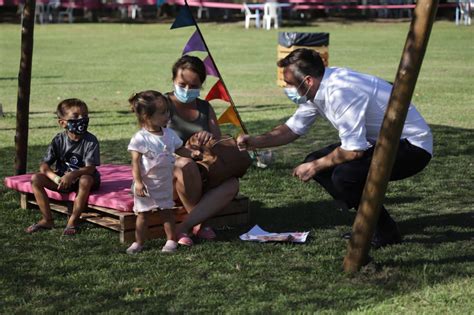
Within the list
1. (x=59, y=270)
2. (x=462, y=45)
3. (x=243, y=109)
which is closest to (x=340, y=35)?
(x=462, y=45)

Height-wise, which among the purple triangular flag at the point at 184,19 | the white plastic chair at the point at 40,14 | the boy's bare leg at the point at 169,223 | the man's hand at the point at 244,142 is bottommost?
the boy's bare leg at the point at 169,223

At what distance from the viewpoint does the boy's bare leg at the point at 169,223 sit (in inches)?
256

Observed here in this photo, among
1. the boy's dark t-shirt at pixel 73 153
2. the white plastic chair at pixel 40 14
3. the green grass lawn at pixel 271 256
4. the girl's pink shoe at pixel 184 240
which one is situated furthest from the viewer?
the white plastic chair at pixel 40 14

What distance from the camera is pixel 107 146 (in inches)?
447

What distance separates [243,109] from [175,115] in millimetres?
8190

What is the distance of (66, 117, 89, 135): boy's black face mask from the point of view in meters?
7.02

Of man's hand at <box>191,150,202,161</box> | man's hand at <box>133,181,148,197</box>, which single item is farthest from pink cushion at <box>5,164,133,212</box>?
man's hand at <box>191,150,202,161</box>

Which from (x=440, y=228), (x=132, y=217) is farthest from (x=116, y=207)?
(x=440, y=228)

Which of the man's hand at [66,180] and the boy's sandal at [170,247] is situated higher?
the man's hand at [66,180]

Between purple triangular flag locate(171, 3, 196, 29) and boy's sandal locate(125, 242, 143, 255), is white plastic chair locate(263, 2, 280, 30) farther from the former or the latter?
boy's sandal locate(125, 242, 143, 255)

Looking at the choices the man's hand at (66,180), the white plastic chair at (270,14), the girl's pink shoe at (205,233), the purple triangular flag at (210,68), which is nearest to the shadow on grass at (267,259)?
the girl's pink shoe at (205,233)

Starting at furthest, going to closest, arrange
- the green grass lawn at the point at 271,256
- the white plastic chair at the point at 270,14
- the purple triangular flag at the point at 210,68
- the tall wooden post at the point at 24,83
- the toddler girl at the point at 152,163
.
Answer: the white plastic chair at the point at 270,14
the purple triangular flag at the point at 210,68
the tall wooden post at the point at 24,83
the toddler girl at the point at 152,163
the green grass lawn at the point at 271,256

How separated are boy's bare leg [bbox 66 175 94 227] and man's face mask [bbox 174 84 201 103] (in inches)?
34.2

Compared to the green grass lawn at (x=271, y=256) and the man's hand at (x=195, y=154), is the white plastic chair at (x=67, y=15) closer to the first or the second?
the green grass lawn at (x=271, y=256)
